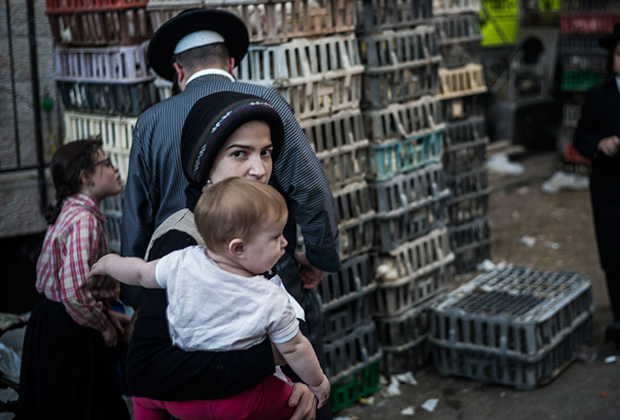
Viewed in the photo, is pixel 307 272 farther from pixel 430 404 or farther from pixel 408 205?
pixel 430 404

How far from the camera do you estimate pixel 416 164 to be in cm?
537

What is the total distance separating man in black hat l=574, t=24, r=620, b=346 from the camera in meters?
5.60

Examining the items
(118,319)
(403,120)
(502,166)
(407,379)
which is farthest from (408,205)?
(502,166)

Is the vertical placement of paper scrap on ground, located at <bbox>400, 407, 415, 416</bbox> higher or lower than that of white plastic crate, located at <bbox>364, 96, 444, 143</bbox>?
lower

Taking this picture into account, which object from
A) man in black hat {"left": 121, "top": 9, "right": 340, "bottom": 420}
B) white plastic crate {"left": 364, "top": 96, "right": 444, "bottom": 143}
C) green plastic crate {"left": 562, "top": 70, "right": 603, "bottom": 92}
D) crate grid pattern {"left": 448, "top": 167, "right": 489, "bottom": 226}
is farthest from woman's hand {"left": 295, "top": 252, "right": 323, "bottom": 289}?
green plastic crate {"left": 562, "top": 70, "right": 603, "bottom": 92}

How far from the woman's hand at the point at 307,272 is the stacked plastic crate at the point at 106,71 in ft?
5.68

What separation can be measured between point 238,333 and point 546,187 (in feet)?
30.1

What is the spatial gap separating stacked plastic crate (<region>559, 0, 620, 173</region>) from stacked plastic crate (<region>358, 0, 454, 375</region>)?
20.1 ft

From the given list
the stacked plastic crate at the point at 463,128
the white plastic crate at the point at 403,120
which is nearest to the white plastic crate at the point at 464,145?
the stacked plastic crate at the point at 463,128

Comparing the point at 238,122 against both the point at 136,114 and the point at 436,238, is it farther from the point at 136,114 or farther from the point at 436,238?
the point at 436,238

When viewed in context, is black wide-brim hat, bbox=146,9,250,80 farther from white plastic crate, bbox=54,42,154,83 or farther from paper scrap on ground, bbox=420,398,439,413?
paper scrap on ground, bbox=420,398,439,413

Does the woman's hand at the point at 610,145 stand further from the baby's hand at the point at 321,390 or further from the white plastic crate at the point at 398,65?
the baby's hand at the point at 321,390

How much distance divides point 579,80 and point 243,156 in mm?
9440

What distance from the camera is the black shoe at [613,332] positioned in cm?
566
